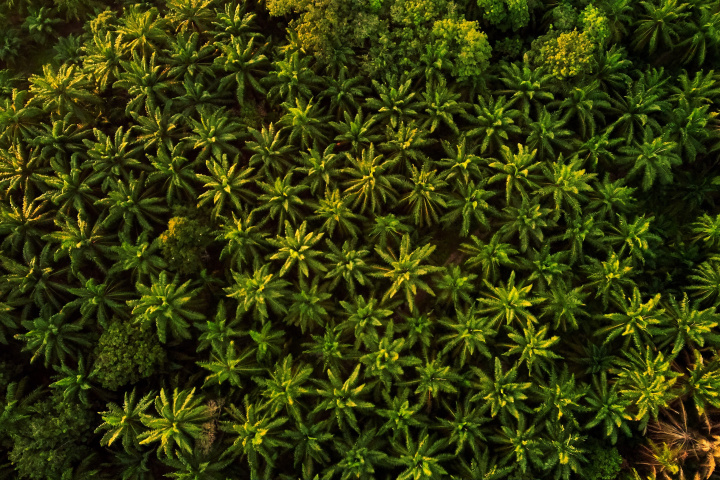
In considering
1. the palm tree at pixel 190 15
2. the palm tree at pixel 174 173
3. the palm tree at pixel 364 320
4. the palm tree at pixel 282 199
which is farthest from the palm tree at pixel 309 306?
the palm tree at pixel 190 15

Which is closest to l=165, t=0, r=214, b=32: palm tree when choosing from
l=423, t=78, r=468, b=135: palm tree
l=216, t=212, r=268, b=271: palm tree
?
l=216, t=212, r=268, b=271: palm tree

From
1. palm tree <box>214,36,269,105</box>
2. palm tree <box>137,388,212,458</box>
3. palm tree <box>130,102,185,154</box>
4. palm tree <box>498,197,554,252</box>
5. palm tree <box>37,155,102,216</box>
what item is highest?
palm tree <box>214,36,269,105</box>

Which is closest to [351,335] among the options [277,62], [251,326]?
[251,326]

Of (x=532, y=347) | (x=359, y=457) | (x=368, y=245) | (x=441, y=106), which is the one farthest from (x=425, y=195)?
(x=359, y=457)

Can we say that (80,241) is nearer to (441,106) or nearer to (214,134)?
(214,134)

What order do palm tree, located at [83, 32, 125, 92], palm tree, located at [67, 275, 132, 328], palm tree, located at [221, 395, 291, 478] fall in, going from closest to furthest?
1. palm tree, located at [221, 395, 291, 478]
2. palm tree, located at [67, 275, 132, 328]
3. palm tree, located at [83, 32, 125, 92]

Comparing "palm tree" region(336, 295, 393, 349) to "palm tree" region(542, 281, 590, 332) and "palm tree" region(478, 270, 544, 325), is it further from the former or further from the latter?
"palm tree" region(542, 281, 590, 332)
